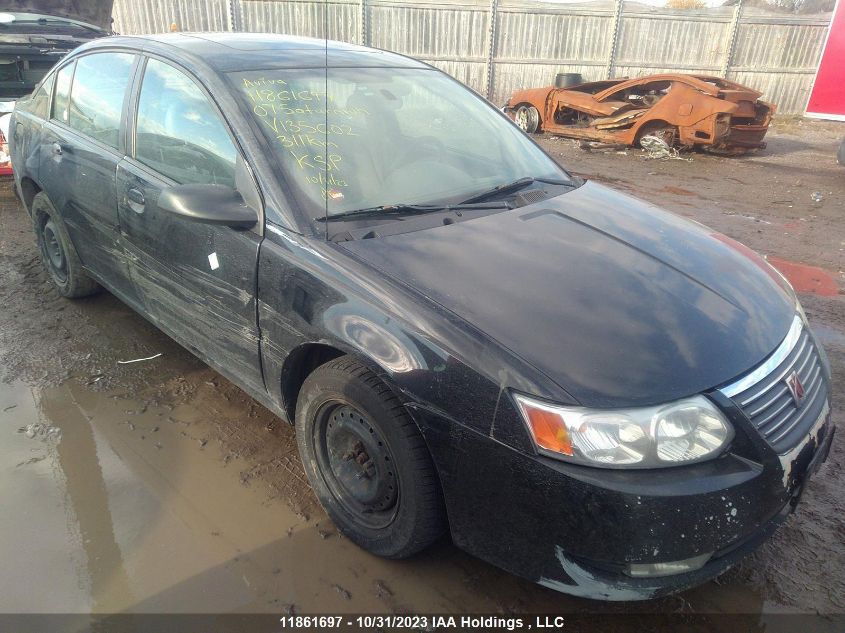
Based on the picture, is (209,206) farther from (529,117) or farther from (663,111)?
(529,117)

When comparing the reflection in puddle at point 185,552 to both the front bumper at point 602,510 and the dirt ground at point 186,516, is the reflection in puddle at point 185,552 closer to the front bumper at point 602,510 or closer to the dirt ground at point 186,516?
the dirt ground at point 186,516

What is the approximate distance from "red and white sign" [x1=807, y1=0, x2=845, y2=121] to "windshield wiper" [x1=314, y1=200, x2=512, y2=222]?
10.3 m

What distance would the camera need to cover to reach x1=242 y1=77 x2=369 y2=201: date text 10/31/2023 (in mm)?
2354

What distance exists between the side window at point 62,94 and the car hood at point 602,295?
8.65ft

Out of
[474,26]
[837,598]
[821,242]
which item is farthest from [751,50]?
[837,598]

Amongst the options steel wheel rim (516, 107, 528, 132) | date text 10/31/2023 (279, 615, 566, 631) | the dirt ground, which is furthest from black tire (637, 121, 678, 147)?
date text 10/31/2023 (279, 615, 566, 631)

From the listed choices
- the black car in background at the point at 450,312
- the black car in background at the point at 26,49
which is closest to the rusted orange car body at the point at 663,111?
the black car in background at the point at 26,49

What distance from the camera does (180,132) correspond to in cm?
270

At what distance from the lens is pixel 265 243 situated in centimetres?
226

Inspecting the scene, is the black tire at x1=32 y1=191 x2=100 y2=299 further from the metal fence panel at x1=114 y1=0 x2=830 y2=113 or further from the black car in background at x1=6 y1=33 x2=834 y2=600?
the metal fence panel at x1=114 y1=0 x2=830 y2=113

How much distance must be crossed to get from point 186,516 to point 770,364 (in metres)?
2.17

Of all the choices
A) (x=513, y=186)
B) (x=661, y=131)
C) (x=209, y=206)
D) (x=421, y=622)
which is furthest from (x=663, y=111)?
(x=421, y=622)

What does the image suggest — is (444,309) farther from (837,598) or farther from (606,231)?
(837,598)

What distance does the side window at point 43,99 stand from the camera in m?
3.82
